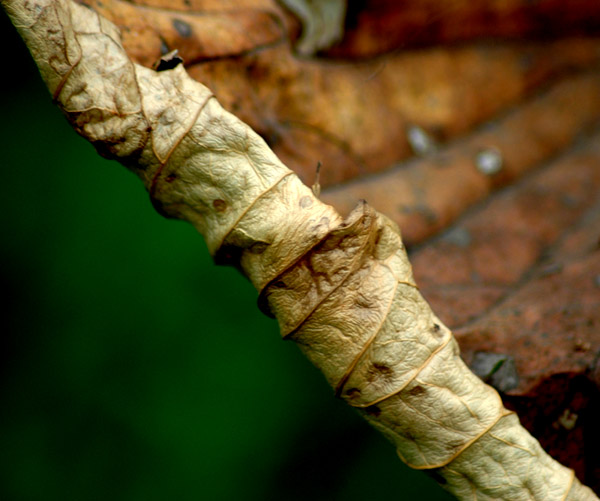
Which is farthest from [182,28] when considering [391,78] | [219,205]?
[391,78]

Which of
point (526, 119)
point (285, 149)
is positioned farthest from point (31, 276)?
point (526, 119)

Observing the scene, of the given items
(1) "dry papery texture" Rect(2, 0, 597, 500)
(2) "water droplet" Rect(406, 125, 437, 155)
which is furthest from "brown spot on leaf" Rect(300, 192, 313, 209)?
(2) "water droplet" Rect(406, 125, 437, 155)

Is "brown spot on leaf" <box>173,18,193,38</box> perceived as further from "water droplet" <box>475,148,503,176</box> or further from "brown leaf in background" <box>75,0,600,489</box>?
"water droplet" <box>475,148,503,176</box>

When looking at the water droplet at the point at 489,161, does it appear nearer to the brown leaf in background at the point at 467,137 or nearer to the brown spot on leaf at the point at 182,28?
the brown leaf in background at the point at 467,137

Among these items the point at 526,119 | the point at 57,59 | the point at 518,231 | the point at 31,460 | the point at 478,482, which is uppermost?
the point at 526,119

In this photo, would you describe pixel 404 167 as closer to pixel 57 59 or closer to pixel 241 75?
pixel 241 75
